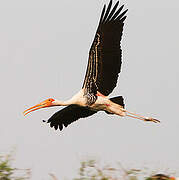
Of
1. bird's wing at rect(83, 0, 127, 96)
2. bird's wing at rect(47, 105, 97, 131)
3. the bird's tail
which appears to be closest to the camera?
bird's wing at rect(83, 0, 127, 96)

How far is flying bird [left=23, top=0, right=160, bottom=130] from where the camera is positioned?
9.86 metres

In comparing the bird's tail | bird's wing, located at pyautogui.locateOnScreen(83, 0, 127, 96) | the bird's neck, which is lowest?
the bird's tail

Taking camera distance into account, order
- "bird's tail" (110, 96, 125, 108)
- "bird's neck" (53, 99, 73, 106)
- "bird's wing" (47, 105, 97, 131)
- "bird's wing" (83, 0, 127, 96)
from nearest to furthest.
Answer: "bird's wing" (83, 0, 127, 96)
"bird's tail" (110, 96, 125, 108)
"bird's neck" (53, 99, 73, 106)
"bird's wing" (47, 105, 97, 131)

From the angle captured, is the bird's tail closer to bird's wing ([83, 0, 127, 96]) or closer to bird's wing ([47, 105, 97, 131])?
bird's wing ([83, 0, 127, 96])

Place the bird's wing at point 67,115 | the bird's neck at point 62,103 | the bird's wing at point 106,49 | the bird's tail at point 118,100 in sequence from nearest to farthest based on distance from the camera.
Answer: the bird's wing at point 106,49
the bird's tail at point 118,100
the bird's neck at point 62,103
the bird's wing at point 67,115

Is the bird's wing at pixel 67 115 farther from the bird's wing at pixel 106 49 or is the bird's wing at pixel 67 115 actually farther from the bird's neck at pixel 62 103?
the bird's wing at pixel 106 49

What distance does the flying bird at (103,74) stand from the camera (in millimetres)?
9859

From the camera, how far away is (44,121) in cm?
1191

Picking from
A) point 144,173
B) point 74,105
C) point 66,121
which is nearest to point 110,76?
point 74,105

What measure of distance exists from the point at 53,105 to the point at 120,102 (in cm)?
177

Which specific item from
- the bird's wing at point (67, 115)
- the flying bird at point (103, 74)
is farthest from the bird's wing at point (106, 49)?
the bird's wing at point (67, 115)

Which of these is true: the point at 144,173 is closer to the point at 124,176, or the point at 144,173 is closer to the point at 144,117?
the point at 124,176

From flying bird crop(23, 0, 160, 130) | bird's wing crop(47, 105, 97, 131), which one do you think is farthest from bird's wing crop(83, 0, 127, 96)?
bird's wing crop(47, 105, 97, 131)

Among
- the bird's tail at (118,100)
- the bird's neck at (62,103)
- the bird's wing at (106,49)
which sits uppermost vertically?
the bird's wing at (106,49)
